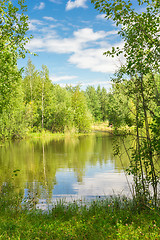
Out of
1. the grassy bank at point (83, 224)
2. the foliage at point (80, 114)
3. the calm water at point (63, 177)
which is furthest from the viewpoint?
the foliage at point (80, 114)

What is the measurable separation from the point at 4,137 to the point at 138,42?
106 feet

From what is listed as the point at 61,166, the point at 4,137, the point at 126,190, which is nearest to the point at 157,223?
the point at 126,190

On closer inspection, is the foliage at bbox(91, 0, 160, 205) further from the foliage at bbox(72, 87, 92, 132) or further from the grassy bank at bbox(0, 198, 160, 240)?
the foliage at bbox(72, 87, 92, 132)

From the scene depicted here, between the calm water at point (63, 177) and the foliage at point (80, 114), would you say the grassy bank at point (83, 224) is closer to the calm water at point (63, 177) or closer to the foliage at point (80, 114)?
the calm water at point (63, 177)

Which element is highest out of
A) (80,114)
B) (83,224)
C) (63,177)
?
(80,114)

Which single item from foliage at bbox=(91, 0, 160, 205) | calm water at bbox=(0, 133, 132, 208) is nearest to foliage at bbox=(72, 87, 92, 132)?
calm water at bbox=(0, 133, 132, 208)

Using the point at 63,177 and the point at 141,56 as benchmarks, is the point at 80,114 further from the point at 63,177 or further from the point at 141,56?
the point at 141,56

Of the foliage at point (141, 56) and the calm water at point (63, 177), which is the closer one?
the foliage at point (141, 56)

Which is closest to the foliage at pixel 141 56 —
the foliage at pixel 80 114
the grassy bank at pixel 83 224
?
the grassy bank at pixel 83 224

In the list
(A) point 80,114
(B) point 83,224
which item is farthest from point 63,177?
(A) point 80,114

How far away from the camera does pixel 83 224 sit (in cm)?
611

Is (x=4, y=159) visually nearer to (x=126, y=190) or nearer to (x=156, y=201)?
(x=126, y=190)

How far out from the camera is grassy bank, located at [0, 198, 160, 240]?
17.9ft

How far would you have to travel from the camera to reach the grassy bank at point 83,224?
545 centimetres
